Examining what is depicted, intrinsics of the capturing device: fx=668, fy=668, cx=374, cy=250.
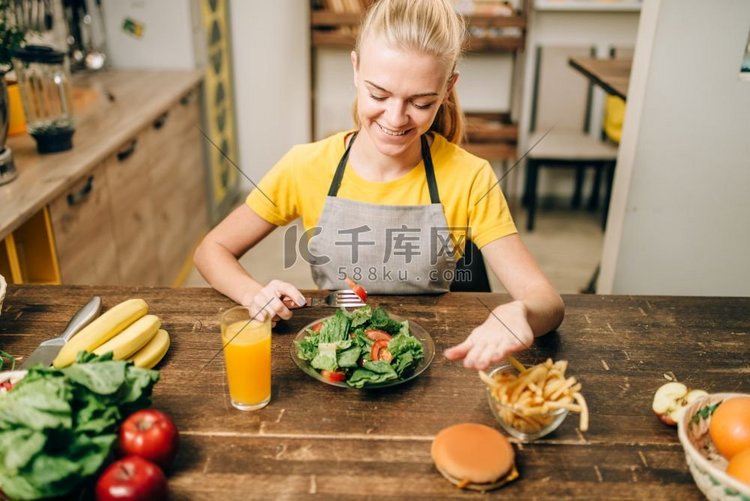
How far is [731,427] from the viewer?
961mm

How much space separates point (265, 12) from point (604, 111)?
2253 mm

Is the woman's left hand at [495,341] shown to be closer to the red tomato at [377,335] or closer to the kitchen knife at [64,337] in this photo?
the red tomato at [377,335]

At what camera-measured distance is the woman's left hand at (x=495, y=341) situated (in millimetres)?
1091

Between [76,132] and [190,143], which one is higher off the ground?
[76,132]

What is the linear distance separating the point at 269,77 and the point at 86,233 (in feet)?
7.70

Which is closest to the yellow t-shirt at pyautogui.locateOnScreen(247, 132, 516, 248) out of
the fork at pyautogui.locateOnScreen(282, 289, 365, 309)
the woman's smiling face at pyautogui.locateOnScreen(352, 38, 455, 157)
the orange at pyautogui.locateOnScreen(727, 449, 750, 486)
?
the woman's smiling face at pyautogui.locateOnScreen(352, 38, 455, 157)

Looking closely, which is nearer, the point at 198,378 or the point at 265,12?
the point at 198,378

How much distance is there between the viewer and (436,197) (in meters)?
1.63

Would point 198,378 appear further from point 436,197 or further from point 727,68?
point 727,68

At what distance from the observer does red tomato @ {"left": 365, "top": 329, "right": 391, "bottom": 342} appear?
1.25 m

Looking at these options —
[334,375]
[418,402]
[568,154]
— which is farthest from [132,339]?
[568,154]

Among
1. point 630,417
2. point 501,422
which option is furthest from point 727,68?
point 501,422

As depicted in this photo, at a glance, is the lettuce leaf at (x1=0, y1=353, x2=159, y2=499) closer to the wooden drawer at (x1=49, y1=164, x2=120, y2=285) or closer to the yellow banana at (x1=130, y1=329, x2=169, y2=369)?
the yellow banana at (x1=130, y1=329, x2=169, y2=369)

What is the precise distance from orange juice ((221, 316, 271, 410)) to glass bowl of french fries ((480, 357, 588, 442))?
1.20 feet
